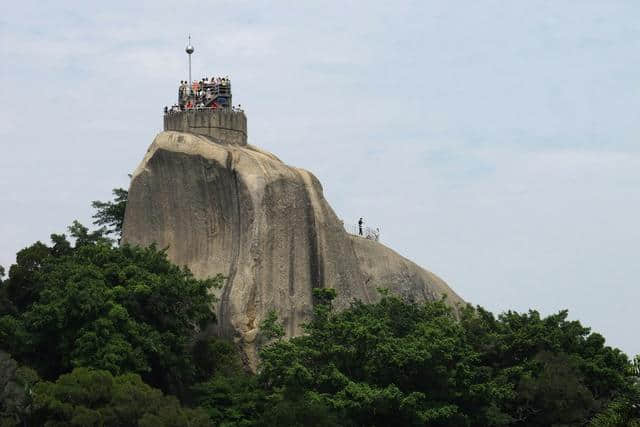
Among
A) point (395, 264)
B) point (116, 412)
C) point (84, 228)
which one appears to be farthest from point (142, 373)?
point (395, 264)

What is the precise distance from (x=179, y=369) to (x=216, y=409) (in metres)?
1.91

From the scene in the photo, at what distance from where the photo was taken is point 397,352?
51094 mm

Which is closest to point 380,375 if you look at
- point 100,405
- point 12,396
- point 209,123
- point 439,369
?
point 439,369

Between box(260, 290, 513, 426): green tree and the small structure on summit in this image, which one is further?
the small structure on summit

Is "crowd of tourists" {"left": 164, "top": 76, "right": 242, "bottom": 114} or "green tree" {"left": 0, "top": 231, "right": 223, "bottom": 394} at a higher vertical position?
"crowd of tourists" {"left": 164, "top": 76, "right": 242, "bottom": 114}

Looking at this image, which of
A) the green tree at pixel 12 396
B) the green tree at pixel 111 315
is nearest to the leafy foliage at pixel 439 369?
the green tree at pixel 111 315

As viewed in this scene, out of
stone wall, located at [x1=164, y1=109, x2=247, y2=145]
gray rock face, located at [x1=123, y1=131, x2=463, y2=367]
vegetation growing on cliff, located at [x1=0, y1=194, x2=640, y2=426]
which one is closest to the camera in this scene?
vegetation growing on cliff, located at [x1=0, y1=194, x2=640, y2=426]

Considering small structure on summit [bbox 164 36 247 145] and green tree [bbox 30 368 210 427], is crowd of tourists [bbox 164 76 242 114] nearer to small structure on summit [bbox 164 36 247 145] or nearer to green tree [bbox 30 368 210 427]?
small structure on summit [bbox 164 36 247 145]

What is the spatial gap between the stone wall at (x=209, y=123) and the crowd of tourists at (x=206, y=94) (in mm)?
497

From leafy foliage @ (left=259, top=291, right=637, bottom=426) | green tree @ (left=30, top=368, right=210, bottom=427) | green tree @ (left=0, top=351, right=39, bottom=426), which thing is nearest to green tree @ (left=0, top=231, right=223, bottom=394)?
green tree @ (left=30, top=368, right=210, bottom=427)

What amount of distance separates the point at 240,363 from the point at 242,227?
4.16m

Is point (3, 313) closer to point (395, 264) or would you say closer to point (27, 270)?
point (27, 270)

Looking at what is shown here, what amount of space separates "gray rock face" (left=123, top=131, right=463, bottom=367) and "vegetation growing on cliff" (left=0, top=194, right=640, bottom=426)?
1.22 meters

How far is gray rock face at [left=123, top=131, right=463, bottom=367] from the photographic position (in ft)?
181
